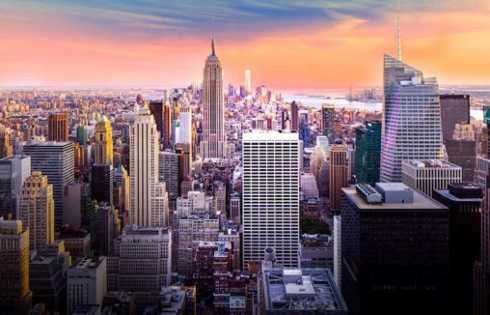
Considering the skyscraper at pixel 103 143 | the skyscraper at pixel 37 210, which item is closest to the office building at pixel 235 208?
the skyscraper at pixel 103 143

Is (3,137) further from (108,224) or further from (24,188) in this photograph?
(108,224)

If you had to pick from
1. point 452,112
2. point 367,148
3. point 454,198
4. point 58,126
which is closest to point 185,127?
point 367,148

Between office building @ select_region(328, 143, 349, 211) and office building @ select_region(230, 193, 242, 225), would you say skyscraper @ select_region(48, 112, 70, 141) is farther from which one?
office building @ select_region(328, 143, 349, 211)

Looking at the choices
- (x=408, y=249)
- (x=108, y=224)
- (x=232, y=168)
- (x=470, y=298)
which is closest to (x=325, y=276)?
(x=408, y=249)

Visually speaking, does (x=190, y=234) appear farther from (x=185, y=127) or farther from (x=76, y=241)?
(x=185, y=127)

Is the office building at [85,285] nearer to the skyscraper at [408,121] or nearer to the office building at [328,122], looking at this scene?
the office building at [328,122]

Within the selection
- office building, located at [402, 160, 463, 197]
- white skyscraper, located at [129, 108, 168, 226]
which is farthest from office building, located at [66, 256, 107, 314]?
office building, located at [402, 160, 463, 197]
